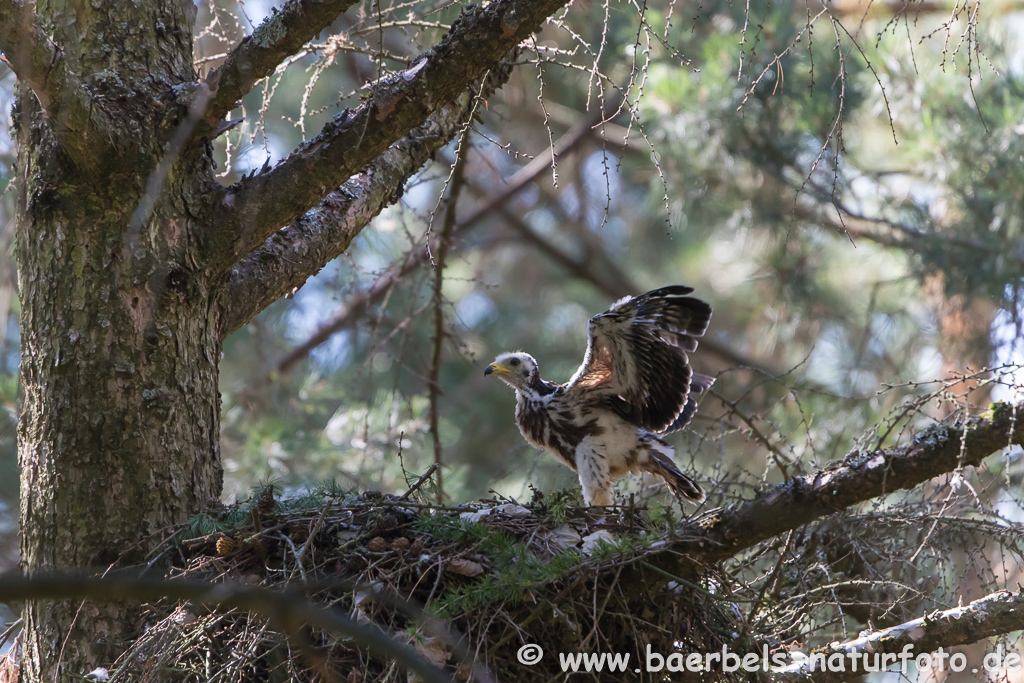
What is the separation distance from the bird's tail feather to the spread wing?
5.7 inches

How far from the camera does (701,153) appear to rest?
611 centimetres

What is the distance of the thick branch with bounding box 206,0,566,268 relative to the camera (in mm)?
2551

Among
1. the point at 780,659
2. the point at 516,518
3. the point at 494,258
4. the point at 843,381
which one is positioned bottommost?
the point at 780,659

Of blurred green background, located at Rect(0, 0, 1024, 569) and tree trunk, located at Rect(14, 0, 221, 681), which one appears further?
blurred green background, located at Rect(0, 0, 1024, 569)

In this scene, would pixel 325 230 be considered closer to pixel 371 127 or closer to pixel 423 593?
pixel 371 127

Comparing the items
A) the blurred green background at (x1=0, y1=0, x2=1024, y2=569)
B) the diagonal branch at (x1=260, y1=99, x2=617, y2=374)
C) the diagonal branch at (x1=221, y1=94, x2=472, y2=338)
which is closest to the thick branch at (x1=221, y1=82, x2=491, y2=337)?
the diagonal branch at (x1=221, y1=94, x2=472, y2=338)

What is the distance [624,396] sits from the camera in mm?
4125

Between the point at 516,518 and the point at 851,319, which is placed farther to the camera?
the point at 851,319

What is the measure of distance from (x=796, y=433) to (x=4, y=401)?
456 cm

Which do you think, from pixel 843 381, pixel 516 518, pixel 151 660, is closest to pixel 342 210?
pixel 516 518

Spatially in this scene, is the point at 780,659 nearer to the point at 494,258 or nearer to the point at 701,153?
the point at 701,153

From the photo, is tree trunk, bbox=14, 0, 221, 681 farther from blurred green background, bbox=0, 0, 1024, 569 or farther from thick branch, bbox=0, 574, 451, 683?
thick branch, bbox=0, 574, 451, 683
